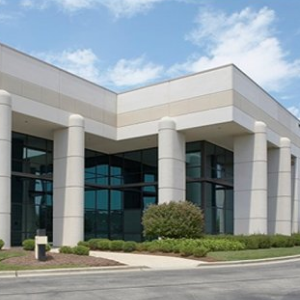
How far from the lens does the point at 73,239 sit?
30750 millimetres

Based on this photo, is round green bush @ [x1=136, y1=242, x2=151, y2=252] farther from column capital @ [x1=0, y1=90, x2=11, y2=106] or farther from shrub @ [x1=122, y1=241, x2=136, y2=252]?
column capital @ [x1=0, y1=90, x2=11, y2=106]

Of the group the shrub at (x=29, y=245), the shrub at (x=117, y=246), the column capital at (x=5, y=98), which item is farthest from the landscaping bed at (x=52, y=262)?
the column capital at (x=5, y=98)

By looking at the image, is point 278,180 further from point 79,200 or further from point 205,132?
point 79,200

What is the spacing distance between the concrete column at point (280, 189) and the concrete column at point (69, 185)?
1525 centimetres

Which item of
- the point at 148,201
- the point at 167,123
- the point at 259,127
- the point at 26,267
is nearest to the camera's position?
the point at 26,267

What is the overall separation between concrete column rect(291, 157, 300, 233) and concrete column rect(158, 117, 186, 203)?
13204 mm

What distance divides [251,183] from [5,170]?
15851mm

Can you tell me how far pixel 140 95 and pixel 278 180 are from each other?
40.9 feet

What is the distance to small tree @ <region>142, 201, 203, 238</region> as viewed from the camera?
27.6m

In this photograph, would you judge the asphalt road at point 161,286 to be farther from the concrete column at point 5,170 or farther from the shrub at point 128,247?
the concrete column at point 5,170

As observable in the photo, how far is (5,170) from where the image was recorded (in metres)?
26.5

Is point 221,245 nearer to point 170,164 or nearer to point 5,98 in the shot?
point 170,164

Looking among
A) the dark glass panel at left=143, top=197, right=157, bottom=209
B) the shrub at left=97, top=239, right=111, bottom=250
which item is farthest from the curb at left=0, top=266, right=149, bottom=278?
the dark glass panel at left=143, top=197, right=157, bottom=209

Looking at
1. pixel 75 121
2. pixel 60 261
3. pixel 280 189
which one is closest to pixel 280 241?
pixel 280 189
